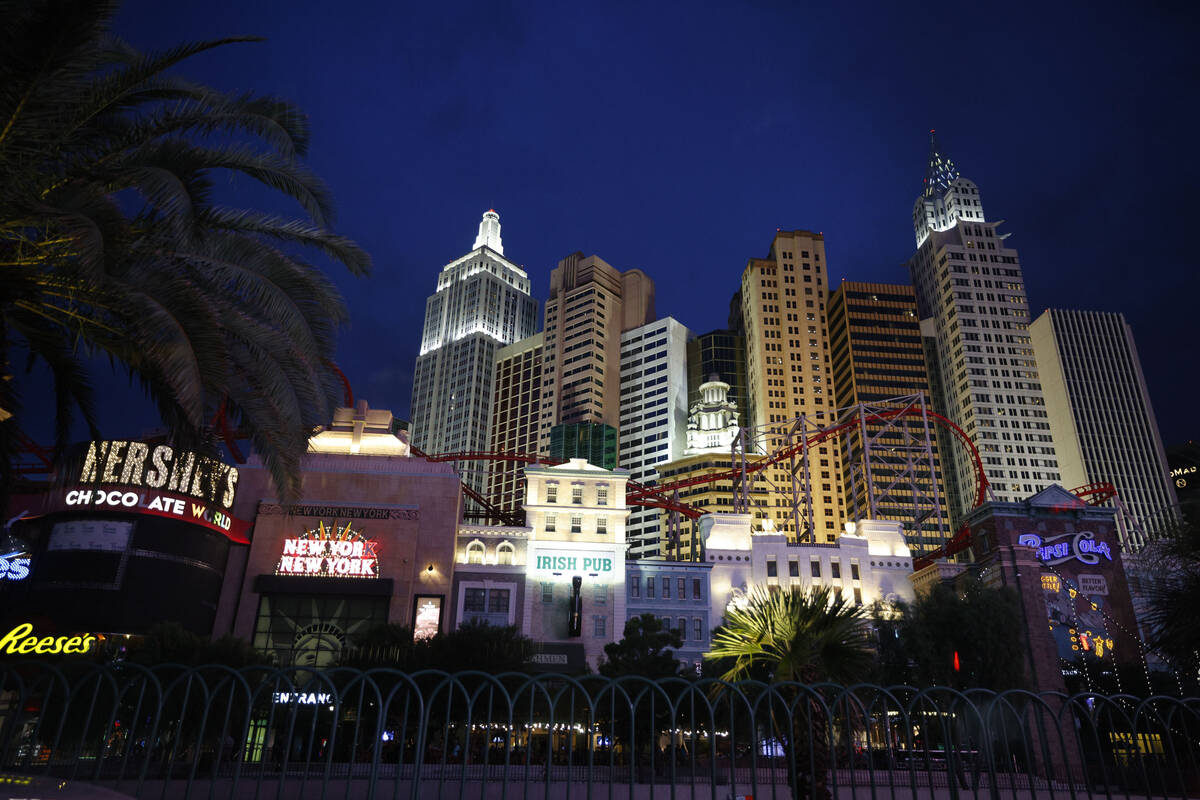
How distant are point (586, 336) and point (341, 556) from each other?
10751 cm

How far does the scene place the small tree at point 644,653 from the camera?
145ft

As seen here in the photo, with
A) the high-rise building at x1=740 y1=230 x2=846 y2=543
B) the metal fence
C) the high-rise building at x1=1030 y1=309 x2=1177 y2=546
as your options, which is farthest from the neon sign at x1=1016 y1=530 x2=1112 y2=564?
the high-rise building at x1=1030 y1=309 x2=1177 y2=546

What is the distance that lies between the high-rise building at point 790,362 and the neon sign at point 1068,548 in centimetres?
8203

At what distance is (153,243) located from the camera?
12.1m

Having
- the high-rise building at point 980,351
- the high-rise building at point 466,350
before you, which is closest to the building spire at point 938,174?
the high-rise building at point 980,351

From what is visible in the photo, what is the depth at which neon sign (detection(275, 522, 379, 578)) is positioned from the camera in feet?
177

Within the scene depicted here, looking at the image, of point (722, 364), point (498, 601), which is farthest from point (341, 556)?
point (722, 364)

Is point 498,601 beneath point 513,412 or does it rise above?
beneath

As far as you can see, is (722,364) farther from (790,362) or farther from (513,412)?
(513,412)

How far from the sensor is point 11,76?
31.1 ft

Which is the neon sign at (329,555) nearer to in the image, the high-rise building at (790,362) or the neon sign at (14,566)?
the neon sign at (14,566)

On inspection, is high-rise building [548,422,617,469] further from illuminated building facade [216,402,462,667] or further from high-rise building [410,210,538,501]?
high-rise building [410,210,538,501]

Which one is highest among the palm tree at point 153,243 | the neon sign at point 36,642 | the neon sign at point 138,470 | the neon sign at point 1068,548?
the neon sign at point 138,470

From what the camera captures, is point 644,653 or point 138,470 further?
point 138,470
